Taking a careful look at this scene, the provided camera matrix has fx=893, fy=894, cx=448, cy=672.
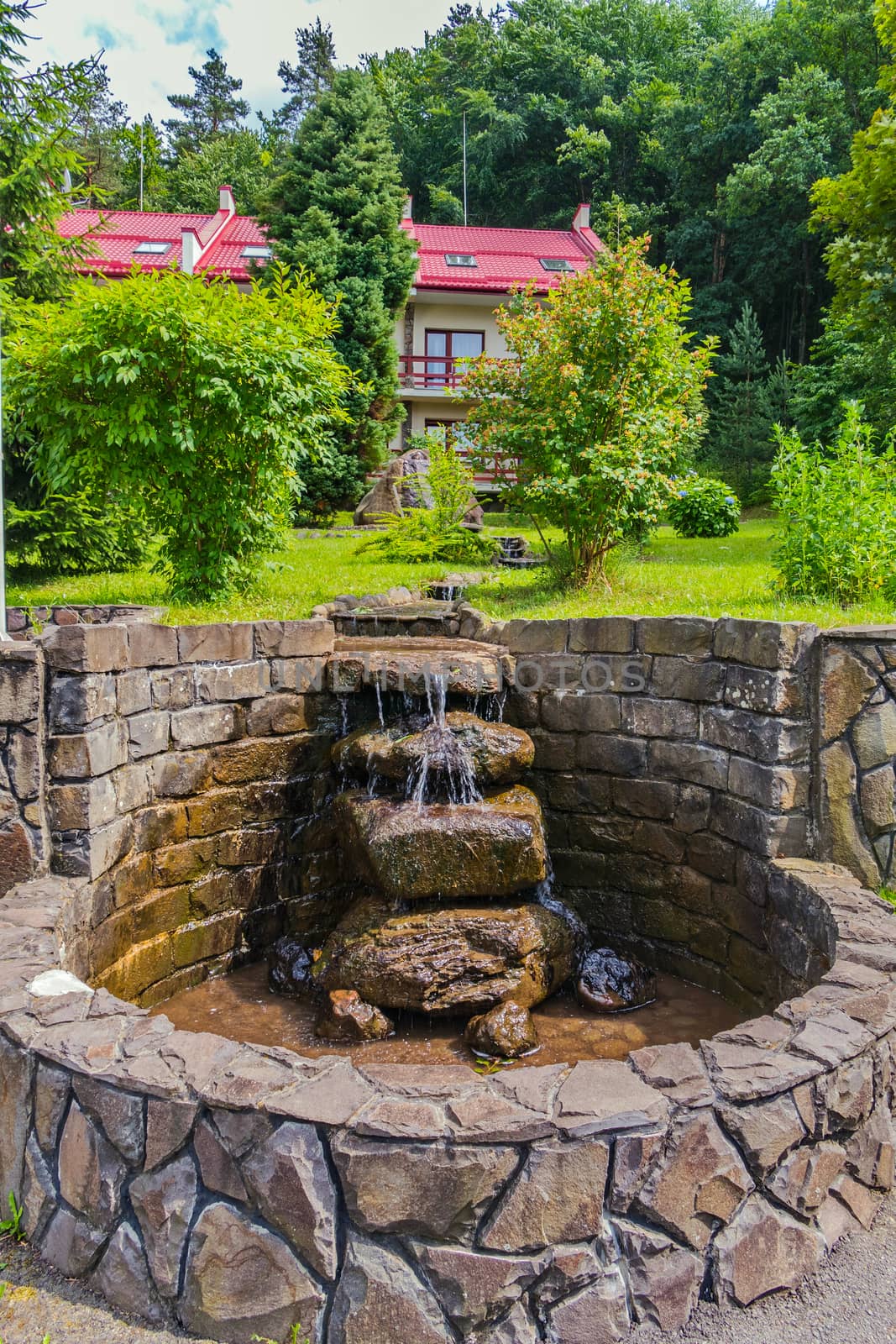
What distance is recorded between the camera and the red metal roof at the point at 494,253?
2081 cm

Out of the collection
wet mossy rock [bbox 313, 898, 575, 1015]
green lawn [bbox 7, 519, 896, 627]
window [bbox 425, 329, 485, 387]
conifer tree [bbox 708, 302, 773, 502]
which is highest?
window [bbox 425, 329, 485, 387]

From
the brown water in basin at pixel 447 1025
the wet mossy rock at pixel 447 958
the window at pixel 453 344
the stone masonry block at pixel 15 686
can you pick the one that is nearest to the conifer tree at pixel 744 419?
the window at pixel 453 344

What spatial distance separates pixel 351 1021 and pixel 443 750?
4.69 ft

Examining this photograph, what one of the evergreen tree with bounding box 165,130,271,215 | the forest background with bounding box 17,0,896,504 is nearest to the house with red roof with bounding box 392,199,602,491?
the forest background with bounding box 17,0,896,504

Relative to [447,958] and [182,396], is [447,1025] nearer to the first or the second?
[447,958]

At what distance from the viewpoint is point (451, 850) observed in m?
4.48

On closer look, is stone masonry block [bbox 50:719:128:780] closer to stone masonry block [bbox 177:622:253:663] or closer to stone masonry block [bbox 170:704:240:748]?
stone masonry block [bbox 170:704:240:748]

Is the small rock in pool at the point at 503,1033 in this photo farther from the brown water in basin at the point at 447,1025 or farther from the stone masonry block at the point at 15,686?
the stone masonry block at the point at 15,686

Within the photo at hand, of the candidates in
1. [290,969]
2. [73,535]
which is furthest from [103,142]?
[290,969]

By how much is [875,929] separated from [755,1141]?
1.28 meters

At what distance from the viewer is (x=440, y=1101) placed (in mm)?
2623

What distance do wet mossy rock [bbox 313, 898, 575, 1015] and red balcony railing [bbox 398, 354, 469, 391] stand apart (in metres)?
17.3

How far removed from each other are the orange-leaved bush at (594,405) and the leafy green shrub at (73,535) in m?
4.18

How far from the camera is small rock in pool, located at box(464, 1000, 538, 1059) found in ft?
13.3
